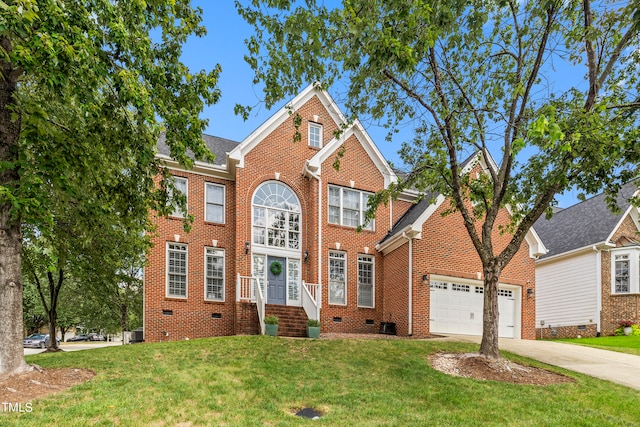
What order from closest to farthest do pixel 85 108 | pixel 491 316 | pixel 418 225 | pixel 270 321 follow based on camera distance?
pixel 85 108 < pixel 491 316 < pixel 270 321 < pixel 418 225

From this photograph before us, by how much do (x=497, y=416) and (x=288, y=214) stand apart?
11301mm

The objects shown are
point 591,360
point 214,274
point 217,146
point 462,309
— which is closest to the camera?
point 591,360

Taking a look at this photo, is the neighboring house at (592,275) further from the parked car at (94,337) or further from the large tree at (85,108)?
the parked car at (94,337)

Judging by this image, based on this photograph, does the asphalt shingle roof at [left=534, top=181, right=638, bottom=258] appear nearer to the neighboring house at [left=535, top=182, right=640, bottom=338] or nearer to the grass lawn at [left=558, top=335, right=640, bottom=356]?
the neighboring house at [left=535, top=182, right=640, bottom=338]

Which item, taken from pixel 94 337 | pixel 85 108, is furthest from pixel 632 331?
pixel 94 337

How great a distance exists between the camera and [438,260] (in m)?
15.6

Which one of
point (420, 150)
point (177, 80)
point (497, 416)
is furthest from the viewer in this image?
point (420, 150)

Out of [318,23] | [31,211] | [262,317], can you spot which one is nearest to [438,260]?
[262,317]

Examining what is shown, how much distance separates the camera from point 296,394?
7.55 meters

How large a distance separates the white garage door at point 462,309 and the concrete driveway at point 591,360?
2.63 metres

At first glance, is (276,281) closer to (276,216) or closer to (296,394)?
(276,216)

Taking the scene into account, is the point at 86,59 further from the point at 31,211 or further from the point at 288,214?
the point at 288,214

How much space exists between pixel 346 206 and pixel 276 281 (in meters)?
4.24

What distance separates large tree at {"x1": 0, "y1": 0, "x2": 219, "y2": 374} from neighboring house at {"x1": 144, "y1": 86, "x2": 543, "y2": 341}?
5.90 metres
